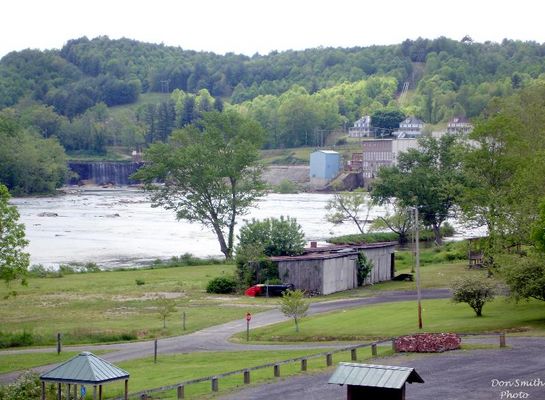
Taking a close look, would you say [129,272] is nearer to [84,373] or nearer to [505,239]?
[505,239]

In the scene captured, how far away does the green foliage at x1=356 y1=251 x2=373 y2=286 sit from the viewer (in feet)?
215

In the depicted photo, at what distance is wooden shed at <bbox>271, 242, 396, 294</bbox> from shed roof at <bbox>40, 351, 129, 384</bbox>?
3457 cm

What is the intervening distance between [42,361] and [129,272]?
36.8 meters

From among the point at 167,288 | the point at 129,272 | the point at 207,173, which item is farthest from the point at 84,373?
the point at 207,173

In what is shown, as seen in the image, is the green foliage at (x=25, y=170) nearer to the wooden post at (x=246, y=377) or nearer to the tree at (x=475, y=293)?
the tree at (x=475, y=293)

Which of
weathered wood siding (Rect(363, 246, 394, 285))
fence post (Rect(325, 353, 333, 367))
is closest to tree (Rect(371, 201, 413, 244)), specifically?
weathered wood siding (Rect(363, 246, 394, 285))

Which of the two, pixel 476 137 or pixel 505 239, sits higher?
pixel 476 137

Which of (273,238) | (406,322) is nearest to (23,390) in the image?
(406,322)

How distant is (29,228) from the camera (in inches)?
4498

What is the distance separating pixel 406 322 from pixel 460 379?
1341 centimetres

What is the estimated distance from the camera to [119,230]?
379 feet

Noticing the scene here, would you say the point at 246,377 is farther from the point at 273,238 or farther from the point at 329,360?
the point at 273,238

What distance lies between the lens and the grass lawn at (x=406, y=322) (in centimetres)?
4172

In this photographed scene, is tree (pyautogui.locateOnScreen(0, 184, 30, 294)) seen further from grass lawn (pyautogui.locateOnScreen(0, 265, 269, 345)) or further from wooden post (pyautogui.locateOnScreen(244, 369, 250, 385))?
wooden post (pyautogui.locateOnScreen(244, 369, 250, 385))
